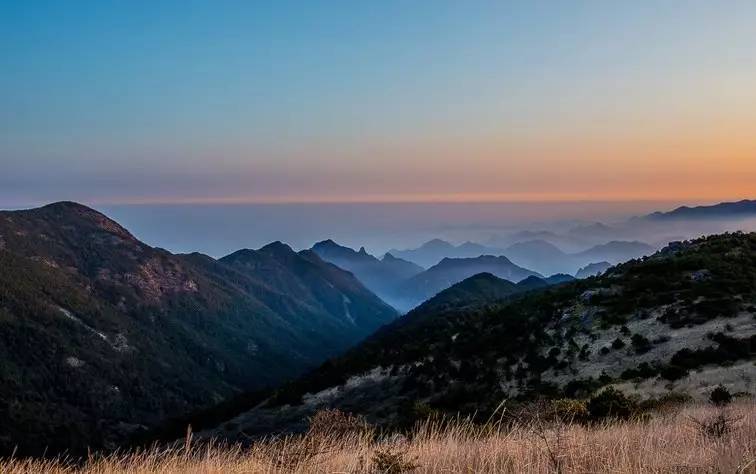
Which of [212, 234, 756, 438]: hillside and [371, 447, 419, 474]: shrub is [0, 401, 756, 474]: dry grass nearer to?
[371, 447, 419, 474]: shrub

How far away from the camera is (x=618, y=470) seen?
4906mm

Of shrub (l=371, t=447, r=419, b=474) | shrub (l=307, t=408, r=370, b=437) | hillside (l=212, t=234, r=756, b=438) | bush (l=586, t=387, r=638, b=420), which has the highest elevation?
shrub (l=371, t=447, r=419, b=474)

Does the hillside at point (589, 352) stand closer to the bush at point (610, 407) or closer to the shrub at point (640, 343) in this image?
the shrub at point (640, 343)

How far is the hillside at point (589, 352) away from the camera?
2933 centimetres

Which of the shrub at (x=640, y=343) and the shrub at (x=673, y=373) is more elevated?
the shrub at (x=673, y=373)

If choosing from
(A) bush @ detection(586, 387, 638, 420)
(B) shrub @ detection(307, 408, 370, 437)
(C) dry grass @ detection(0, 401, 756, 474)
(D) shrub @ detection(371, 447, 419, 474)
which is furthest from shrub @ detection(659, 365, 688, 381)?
(D) shrub @ detection(371, 447, 419, 474)

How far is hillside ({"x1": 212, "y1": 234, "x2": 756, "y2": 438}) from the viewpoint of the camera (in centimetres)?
2933

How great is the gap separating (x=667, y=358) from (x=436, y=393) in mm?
16516

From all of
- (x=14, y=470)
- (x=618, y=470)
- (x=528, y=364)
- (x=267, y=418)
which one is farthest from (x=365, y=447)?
(x=267, y=418)

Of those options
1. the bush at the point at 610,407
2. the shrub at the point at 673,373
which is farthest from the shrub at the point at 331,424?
the shrub at the point at 673,373

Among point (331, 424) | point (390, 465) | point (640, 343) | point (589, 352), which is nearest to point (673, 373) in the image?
point (640, 343)

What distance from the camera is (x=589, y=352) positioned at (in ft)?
121

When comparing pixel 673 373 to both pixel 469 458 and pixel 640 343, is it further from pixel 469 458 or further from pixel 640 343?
pixel 469 458

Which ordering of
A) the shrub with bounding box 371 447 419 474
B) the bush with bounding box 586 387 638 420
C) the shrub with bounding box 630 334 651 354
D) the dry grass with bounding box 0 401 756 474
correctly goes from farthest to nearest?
the shrub with bounding box 630 334 651 354
the bush with bounding box 586 387 638 420
the shrub with bounding box 371 447 419 474
the dry grass with bounding box 0 401 756 474
